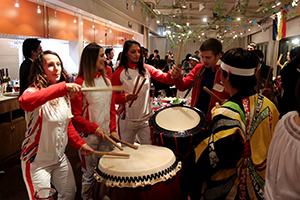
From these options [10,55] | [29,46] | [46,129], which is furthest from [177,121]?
[10,55]

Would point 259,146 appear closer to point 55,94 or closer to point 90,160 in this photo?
point 55,94

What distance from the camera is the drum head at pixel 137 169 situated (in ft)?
4.84

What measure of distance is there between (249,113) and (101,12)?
6.60 m

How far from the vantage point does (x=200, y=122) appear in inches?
80.7

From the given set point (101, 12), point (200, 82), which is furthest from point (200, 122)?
point (101, 12)

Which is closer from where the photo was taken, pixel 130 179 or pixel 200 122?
pixel 130 179

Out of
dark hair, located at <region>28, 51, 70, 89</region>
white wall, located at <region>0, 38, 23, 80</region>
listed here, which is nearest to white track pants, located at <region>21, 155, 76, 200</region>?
dark hair, located at <region>28, 51, 70, 89</region>

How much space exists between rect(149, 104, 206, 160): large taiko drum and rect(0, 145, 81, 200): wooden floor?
133cm

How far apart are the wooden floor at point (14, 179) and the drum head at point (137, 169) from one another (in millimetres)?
1315

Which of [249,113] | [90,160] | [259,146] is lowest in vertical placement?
[90,160]

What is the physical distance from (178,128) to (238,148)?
0.78 m

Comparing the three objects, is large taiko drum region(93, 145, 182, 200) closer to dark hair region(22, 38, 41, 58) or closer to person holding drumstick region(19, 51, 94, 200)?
person holding drumstick region(19, 51, 94, 200)

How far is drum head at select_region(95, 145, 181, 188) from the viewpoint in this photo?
148 centimetres

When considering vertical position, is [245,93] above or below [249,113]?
above
